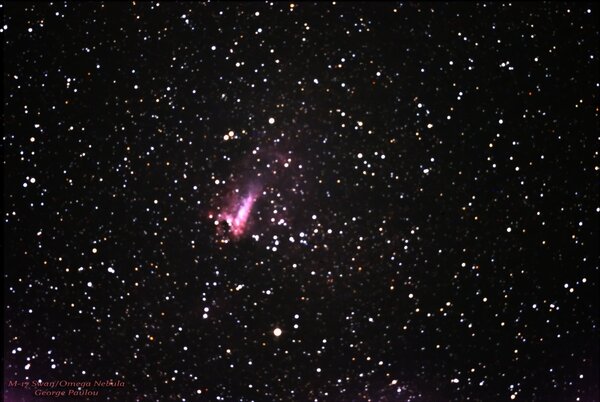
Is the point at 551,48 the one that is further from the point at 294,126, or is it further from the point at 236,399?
the point at 236,399

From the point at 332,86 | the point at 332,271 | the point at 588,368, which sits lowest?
the point at 588,368

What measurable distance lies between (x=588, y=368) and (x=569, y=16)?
35 centimetres

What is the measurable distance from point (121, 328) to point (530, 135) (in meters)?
0.41

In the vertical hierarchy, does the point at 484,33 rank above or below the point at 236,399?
above

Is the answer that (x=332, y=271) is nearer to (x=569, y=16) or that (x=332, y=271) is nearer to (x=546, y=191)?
(x=546, y=191)

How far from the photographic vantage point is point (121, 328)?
367 mm

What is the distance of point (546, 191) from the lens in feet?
1.24

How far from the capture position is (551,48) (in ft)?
1.21

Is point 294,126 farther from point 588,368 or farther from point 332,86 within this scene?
point 588,368

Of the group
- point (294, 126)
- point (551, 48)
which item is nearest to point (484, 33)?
point (551, 48)

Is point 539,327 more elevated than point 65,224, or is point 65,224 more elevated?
point 65,224

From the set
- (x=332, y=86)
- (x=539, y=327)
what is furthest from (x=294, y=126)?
(x=539, y=327)

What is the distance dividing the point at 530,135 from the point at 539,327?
0.61 feet

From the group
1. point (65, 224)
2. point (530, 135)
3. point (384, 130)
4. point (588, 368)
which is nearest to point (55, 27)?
point (65, 224)
